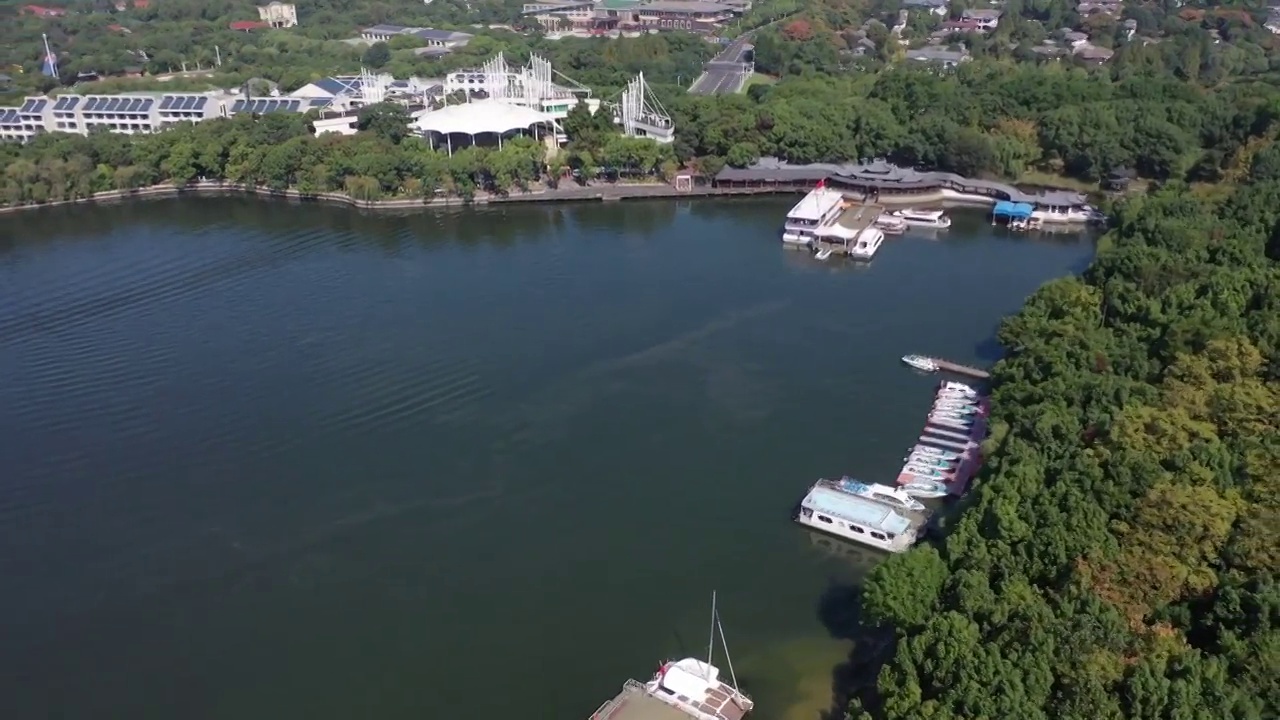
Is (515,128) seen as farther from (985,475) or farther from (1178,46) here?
(1178,46)

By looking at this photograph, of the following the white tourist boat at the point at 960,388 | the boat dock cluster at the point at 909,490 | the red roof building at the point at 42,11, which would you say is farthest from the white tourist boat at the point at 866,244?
the red roof building at the point at 42,11

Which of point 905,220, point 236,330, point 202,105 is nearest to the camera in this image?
point 236,330

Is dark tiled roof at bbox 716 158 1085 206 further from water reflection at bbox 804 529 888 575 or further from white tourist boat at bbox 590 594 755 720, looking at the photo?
white tourist boat at bbox 590 594 755 720

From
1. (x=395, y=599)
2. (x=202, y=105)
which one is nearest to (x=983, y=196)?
(x=395, y=599)

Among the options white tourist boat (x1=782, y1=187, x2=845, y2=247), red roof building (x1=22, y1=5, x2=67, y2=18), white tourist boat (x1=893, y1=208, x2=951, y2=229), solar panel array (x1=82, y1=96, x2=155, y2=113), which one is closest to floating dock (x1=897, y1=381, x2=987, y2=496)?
white tourist boat (x1=782, y1=187, x2=845, y2=247)

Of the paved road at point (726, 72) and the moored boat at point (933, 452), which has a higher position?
the paved road at point (726, 72)

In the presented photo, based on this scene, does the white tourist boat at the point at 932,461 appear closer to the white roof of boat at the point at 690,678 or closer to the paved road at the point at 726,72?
the white roof of boat at the point at 690,678
